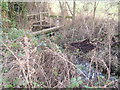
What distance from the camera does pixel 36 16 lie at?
29.9 feet

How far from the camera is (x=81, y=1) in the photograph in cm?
718

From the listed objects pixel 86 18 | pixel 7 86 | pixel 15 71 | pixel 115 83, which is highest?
pixel 86 18

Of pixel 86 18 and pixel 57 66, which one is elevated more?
pixel 86 18

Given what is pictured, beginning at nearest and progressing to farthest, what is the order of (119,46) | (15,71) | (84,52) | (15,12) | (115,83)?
(15,71)
(115,83)
(84,52)
(119,46)
(15,12)

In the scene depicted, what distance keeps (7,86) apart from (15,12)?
210 inches

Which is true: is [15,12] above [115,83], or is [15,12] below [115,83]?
above

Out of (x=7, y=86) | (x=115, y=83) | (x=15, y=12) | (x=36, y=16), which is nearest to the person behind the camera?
(x=7, y=86)

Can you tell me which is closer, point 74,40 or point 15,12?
point 74,40

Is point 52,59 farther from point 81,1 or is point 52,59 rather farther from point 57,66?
point 81,1

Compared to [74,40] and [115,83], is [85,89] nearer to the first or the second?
[115,83]

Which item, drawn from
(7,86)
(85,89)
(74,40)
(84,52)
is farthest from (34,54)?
(74,40)

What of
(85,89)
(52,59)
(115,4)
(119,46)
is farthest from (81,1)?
(85,89)

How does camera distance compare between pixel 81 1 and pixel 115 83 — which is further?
pixel 81 1

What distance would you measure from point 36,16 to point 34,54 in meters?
6.59
